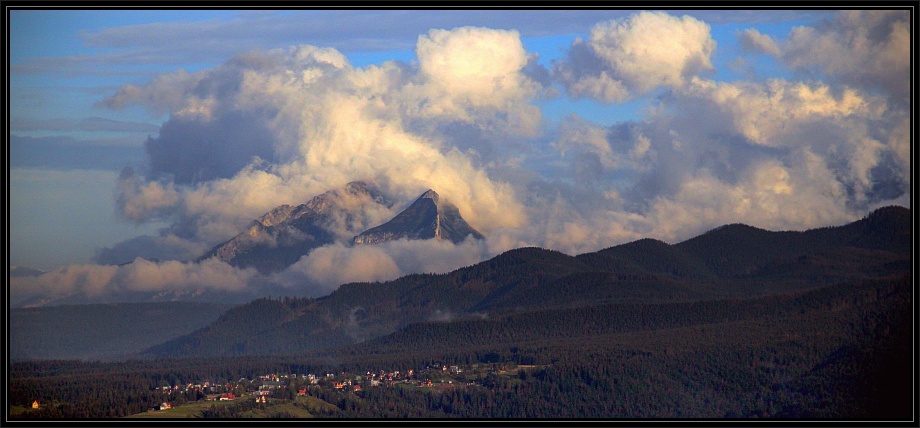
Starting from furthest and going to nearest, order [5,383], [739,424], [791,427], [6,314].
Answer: [739,424]
[791,427]
[5,383]
[6,314]

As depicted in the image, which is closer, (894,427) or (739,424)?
(894,427)

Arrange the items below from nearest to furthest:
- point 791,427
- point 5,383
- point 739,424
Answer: point 5,383
point 791,427
point 739,424

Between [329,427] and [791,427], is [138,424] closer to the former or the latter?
[329,427]

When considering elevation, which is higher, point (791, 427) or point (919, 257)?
point (919, 257)

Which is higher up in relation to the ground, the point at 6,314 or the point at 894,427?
the point at 6,314

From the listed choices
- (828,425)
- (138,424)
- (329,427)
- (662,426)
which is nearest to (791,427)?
(828,425)

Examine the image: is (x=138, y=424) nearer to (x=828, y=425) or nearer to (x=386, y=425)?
(x=386, y=425)

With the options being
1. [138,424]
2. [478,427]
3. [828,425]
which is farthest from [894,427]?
[138,424]

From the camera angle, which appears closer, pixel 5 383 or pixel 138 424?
pixel 5 383

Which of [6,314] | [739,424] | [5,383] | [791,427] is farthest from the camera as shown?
[739,424]
